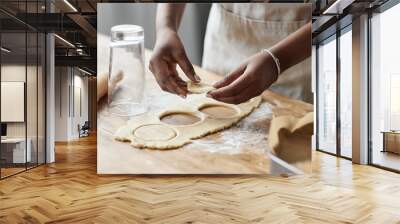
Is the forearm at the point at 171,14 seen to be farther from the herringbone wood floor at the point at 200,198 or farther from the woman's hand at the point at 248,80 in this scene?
the herringbone wood floor at the point at 200,198

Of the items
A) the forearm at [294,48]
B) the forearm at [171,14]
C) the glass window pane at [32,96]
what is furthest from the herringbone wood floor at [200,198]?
the forearm at [171,14]

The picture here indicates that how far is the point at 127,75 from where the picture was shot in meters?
6.53

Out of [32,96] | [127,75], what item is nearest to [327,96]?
[127,75]

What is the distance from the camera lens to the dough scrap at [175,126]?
6.48 metres

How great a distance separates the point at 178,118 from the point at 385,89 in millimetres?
3965

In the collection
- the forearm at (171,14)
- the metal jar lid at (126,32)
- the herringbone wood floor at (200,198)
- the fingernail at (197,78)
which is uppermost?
the forearm at (171,14)

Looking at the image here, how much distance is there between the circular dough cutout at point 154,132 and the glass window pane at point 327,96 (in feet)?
16.9

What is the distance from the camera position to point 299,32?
21.8ft

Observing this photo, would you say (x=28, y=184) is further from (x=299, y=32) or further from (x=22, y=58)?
(x=299, y=32)

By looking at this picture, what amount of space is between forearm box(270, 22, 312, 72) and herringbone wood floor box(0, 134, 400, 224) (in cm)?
191

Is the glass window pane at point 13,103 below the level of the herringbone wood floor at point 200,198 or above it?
above

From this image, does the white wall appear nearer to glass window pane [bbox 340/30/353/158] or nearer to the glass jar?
the glass jar

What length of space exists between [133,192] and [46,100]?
3.93 m

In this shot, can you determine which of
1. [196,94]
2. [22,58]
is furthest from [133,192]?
[22,58]
